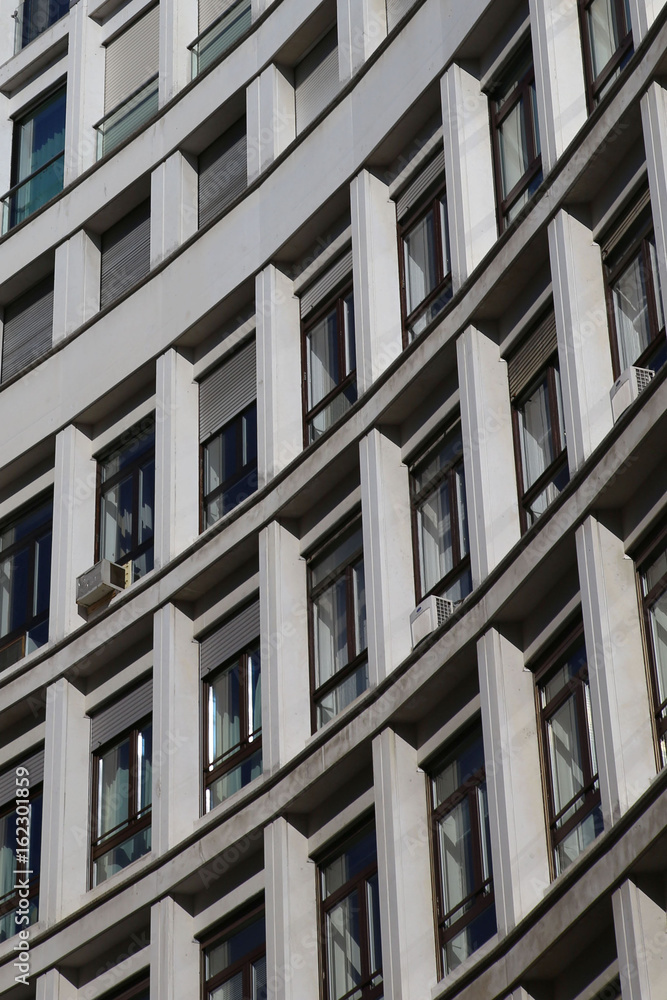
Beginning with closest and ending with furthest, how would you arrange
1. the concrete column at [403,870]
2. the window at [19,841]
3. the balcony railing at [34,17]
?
the concrete column at [403,870], the window at [19,841], the balcony railing at [34,17]

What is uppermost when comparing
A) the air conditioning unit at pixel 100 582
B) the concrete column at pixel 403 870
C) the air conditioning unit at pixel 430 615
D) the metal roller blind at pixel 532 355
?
the air conditioning unit at pixel 100 582

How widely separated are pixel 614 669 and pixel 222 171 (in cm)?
1187

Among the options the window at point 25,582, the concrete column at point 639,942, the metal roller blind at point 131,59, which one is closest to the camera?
the concrete column at point 639,942

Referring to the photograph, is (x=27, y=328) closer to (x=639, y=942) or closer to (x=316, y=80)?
(x=316, y=80)

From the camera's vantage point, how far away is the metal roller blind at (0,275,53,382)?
27.7 m

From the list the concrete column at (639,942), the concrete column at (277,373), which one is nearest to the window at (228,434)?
the concrete column at (277,373)

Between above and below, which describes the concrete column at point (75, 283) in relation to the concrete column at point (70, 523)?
above

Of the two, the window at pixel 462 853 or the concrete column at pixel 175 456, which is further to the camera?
the concrete column at pixel 175 456

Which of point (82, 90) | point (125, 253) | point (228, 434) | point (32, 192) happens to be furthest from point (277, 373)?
point (82, 90)

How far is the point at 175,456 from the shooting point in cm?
2414

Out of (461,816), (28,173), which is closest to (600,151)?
(461,816)

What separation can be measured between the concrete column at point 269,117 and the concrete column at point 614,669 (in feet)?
30.9

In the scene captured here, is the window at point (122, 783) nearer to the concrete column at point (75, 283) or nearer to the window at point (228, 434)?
the window at point (228, 434)

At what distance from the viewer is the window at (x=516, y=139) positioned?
2089 centimetres
